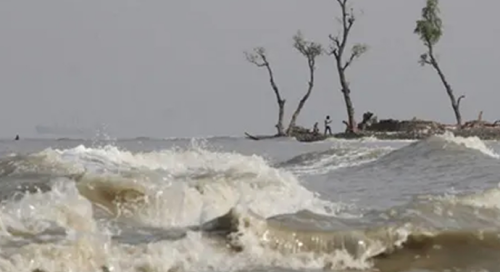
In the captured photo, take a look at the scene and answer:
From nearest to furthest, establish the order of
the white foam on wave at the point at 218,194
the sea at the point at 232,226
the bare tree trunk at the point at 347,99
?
the sea at the point at 232,226 → the white foam on wave at the point at 218,194 → the bare tree trunk at the point at 347,99

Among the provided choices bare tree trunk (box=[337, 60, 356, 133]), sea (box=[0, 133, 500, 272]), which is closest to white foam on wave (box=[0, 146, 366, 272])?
sea (box=[0, 133, 500, 272])

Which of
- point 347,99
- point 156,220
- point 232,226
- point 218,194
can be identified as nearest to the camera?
point 232,226

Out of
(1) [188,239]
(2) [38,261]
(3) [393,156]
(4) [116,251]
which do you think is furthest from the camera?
(3) [393,156]

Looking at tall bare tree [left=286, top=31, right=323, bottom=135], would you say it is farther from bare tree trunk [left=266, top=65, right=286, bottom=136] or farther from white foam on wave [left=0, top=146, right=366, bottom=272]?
white foam on wave [left=0, top=146, right=366, bottom=272]

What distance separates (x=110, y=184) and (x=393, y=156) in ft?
38.0

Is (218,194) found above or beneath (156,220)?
above

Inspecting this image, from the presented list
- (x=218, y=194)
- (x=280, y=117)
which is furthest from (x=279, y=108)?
(x=218, y=194)

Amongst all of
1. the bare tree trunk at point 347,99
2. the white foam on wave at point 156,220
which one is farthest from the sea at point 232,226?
the bare tree trunk at point 347,99

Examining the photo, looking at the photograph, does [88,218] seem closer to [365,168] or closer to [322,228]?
[322,228]

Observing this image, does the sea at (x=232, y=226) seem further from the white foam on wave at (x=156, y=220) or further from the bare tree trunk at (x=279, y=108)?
the bare tree trunk at (x=279, y=108)

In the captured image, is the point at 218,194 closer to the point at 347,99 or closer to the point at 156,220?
the point at 156,220

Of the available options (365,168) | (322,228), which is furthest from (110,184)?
(365,168)

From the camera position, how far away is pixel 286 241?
6.93 m

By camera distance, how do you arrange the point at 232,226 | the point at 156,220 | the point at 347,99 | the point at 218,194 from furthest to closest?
the point at 347,99 → the point at 218,194 → the point at 156,220 → the point at 232,226
